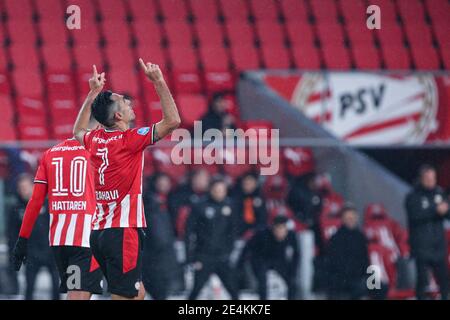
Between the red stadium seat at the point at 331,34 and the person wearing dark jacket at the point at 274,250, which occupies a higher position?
the red stadium seat at the point at 331,34

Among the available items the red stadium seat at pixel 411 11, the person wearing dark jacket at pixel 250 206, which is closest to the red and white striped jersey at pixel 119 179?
the person wearing dark jacket at pixel 250 206

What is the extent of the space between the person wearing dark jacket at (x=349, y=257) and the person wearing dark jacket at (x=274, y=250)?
430 mm

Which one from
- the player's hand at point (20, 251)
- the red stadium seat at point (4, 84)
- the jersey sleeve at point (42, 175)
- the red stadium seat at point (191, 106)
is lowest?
the player's hand at point (20, 251)

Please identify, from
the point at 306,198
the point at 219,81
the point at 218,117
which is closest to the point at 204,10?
the point at 219,81

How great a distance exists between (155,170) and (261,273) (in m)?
1.68

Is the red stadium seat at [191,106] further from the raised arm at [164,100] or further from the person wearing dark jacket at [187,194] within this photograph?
the raised arm at [164,100]

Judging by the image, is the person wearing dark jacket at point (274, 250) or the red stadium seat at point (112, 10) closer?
the person wearing dark jacket at point (274, 250)

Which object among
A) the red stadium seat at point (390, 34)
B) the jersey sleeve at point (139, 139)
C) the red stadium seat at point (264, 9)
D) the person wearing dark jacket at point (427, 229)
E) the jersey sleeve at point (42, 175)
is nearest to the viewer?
the jersey sleeve at point (139, 139)

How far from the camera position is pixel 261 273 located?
10516mm

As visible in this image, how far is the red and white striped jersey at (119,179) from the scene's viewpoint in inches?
254

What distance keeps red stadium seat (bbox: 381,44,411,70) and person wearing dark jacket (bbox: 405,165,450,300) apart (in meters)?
4.15

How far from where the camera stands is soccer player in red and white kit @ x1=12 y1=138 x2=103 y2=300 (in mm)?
6977

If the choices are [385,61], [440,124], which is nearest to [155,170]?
[440,124]
